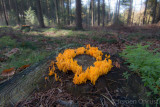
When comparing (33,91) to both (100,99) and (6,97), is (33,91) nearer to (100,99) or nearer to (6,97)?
(6,97)

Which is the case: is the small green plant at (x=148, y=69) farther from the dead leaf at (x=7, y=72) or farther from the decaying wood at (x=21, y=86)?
the dead leaf at (x=7, y=72)

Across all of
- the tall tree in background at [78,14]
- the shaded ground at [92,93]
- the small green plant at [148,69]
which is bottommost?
the shaded ground at [92,93]

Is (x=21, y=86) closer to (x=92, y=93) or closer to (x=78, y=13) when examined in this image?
(x=92, y=93)

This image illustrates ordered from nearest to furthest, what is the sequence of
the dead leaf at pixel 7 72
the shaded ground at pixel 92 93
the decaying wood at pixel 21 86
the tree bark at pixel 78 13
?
the shaded ground at pixel 92 93, the decaying wood at pixel 21 86, the dead leaf at pixel 7 72, the tree bark at pixel 78 13

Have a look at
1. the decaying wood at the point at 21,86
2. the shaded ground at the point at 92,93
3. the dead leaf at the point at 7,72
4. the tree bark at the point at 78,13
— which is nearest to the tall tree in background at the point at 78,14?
the tree bark at the point at 78,13

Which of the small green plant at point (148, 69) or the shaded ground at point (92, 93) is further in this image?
the small green plant at point (148, 69)

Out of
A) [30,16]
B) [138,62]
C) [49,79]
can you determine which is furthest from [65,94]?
[30,16]

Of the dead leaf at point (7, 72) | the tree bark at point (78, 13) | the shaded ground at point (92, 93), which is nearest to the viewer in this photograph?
the shaded ground at point (92, 93)

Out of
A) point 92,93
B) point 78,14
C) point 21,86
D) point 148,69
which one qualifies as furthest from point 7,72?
point 78,14

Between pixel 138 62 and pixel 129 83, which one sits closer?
pixel 129 83

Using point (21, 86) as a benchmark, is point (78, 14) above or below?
above

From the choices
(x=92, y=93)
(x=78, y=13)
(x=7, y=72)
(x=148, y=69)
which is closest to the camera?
(x=92, y=93)
